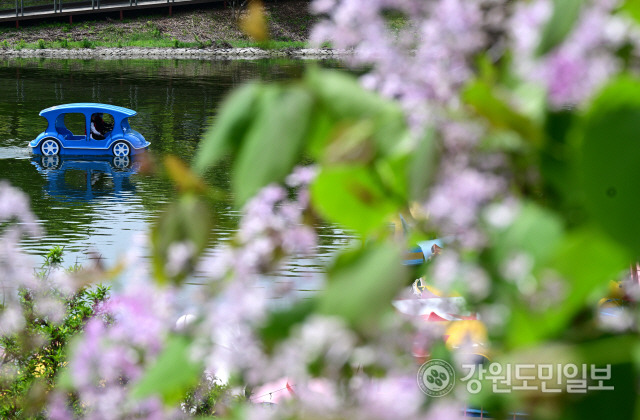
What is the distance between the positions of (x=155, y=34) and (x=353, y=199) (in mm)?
58741

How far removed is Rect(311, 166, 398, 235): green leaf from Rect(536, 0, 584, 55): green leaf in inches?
6.4

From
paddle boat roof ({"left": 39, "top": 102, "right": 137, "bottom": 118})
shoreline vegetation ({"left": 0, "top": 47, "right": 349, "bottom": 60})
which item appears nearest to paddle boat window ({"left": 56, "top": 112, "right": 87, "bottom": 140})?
paddle boat roof ({"left": 39, "top": 102, "right": 137, "bottom": 118})

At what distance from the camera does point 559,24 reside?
0.50m

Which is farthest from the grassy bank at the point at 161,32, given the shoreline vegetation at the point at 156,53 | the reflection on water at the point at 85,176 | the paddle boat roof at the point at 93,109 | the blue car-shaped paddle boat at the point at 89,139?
the reflection on water at the point at 85,176

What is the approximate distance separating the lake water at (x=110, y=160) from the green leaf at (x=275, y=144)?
0.11 metres

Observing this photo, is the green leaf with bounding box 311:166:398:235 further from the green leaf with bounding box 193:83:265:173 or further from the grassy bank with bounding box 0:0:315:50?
the grassy bank with bounding box 0:0:315:50

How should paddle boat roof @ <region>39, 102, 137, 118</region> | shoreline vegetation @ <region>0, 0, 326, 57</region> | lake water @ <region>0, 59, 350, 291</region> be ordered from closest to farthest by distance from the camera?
1. lake water @ <region>0, 59, 350, 291</region>
2. paddle boat roof @ <region>39, 102, 137, 118</region>
3. shoreline vegetation @ <region>0, 0, 326, 57</region>

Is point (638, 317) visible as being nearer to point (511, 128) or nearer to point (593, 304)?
point (593, 304)

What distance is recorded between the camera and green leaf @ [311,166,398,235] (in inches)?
22.7

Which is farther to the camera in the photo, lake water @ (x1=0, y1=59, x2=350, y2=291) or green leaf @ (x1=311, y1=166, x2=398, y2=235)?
lake water @ (x1=0, y1=59, x2=350, y2=291)

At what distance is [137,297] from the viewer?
2.10 ft

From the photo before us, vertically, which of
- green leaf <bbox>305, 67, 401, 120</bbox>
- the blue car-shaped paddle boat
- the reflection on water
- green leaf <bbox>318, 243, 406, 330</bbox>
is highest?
the blue car-shaped paddle boat

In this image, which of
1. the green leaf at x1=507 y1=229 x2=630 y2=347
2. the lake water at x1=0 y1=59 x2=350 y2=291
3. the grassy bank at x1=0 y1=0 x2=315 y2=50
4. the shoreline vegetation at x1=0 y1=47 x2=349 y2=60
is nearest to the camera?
the green leaf at x1=507 y1=229 x2=630 y2=347

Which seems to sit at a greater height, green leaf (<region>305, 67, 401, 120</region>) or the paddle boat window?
the paddle boat window
